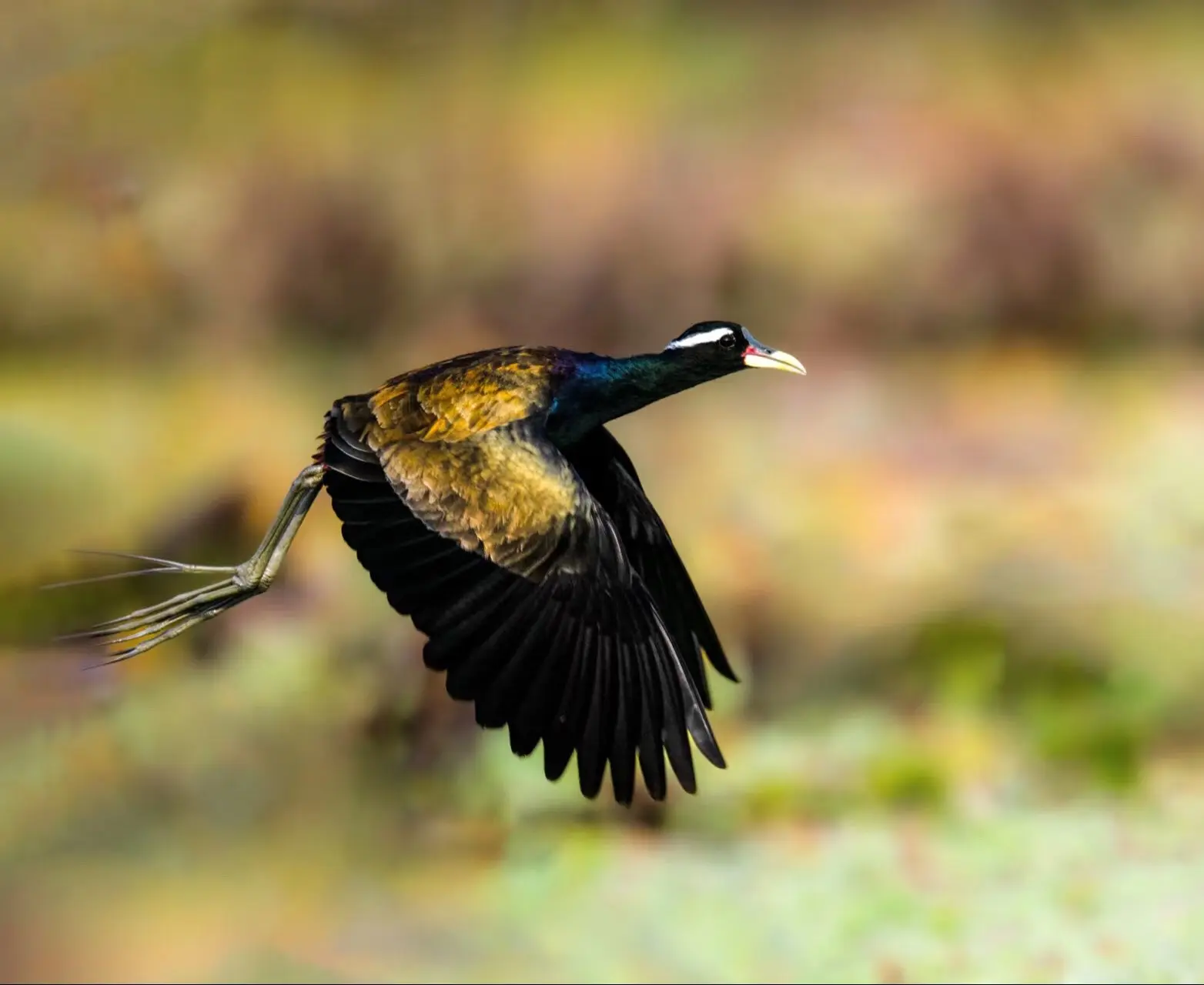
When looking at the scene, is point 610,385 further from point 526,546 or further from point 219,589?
point 219,589

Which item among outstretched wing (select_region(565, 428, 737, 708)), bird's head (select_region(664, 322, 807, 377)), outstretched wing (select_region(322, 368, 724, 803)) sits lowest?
outstretched wing (select_region(322, 368, 724, 803))

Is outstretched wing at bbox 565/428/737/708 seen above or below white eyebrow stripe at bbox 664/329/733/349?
below

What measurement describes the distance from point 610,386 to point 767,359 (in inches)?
20.3

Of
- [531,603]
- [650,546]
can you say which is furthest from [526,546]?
[650,546]

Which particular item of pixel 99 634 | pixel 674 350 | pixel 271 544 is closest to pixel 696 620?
pixel 674 350

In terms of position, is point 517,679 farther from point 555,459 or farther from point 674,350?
point 674,350

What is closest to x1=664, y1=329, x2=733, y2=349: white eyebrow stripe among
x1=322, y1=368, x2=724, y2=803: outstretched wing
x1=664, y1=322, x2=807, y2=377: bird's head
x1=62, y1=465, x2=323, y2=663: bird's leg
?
x1=664, y1=322, x2=807, y2=377: bird's head

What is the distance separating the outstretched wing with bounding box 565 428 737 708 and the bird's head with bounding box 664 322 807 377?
665 millimetres

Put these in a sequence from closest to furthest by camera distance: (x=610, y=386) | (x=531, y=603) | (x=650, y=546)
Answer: (x=531, y=603)
(x=610, y=386)
(x=650, y=546)

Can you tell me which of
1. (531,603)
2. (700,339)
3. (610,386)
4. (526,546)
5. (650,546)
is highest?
(700,339)

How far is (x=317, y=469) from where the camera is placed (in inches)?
231

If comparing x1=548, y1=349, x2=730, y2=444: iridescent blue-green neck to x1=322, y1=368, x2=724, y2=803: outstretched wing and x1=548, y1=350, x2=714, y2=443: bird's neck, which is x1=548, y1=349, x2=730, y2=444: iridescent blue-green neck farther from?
x1=322, y1=368, x2=724, y2=803: outstretched wing

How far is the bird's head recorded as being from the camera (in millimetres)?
5910

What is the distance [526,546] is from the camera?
5469mm
